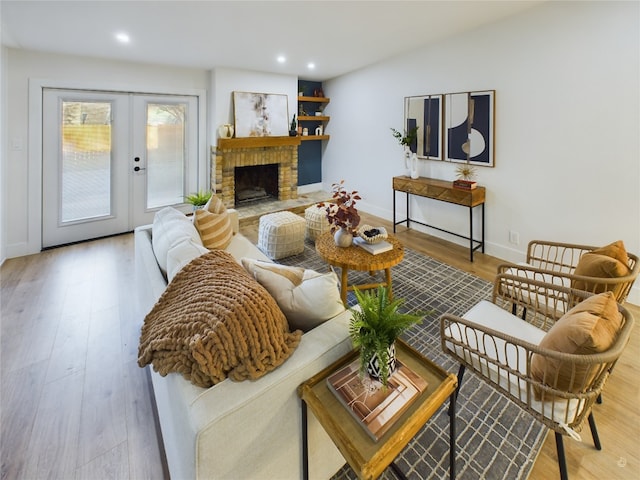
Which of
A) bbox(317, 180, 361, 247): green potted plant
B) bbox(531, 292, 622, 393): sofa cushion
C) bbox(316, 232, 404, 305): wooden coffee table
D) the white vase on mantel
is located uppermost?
the white vase on mantel

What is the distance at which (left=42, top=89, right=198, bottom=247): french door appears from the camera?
13.0ft

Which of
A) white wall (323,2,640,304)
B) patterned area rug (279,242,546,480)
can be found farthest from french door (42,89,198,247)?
patterned area rug (279,242,546,480)

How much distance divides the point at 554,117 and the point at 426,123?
4.94 ft

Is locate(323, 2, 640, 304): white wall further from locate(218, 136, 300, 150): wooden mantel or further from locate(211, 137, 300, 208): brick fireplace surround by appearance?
locate(211, 137, 300, 208): brick fireplace surround

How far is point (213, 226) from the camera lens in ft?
8.59

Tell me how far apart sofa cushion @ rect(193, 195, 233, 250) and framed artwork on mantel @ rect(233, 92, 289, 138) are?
2.66m

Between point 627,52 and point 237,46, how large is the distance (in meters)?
3.80

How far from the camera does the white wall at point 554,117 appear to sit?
8.75 feet

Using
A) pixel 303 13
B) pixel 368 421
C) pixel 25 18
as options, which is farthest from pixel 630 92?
pixel 25 18

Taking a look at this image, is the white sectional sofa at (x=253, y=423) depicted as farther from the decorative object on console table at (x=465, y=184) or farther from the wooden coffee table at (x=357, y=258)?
the decorative object on console table at (x=465, y=184)

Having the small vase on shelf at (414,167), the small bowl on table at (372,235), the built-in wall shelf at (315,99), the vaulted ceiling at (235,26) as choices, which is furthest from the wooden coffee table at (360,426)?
the built-in wall shelf at (315,99)

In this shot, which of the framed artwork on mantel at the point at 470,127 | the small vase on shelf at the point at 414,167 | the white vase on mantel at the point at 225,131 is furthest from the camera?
the white vase on mantel at the point at 225,131

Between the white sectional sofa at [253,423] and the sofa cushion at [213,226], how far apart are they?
1.39m

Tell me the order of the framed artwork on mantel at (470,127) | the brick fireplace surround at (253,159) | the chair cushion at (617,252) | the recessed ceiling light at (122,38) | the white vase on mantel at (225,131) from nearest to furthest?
the chair cushion at (617,252)
the recessed ceiling light at (122,38)
the framed artwork on mantel at (470,127)
the white vase on mantel at (225,131)
the brick fireplace surround at (253,159)
